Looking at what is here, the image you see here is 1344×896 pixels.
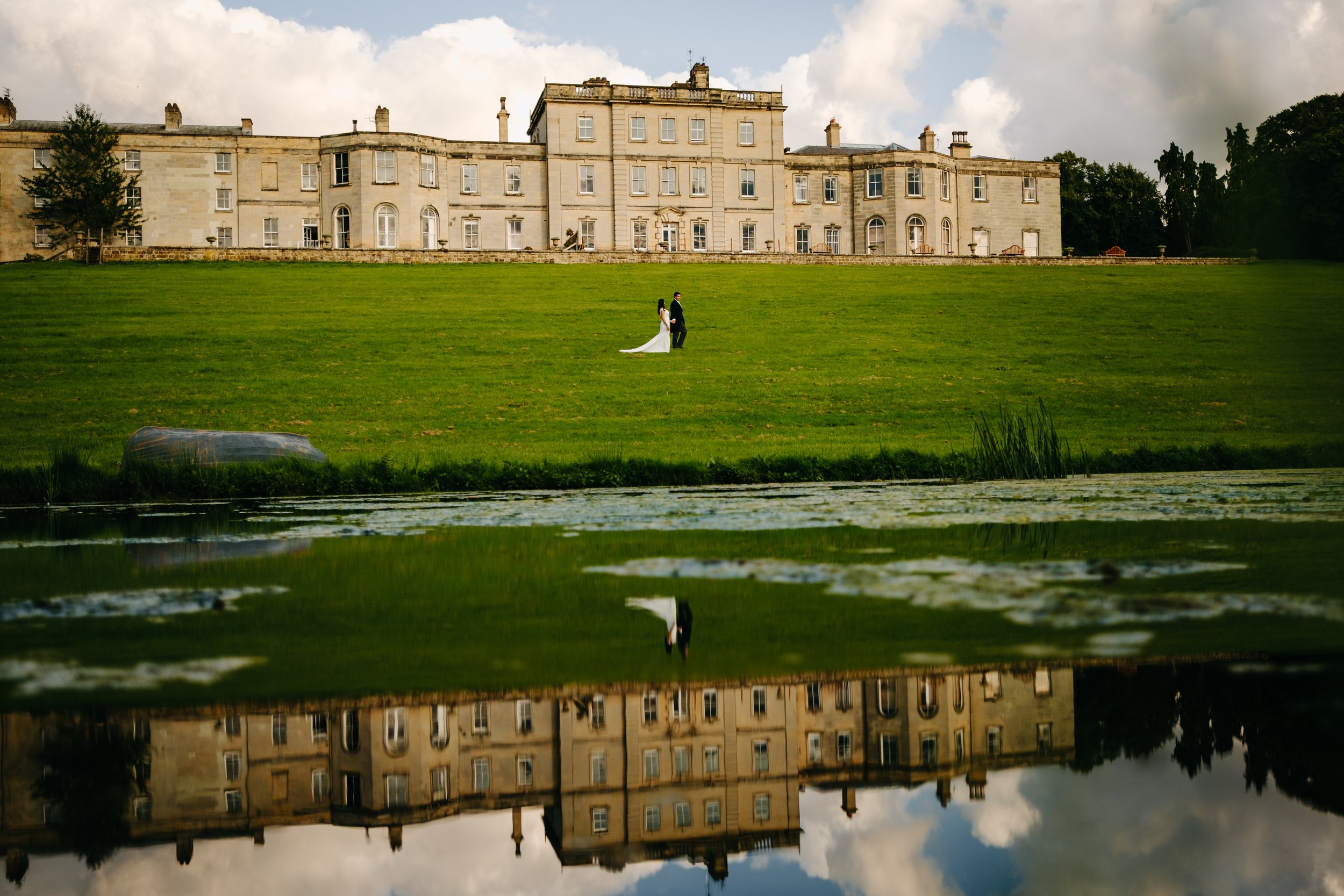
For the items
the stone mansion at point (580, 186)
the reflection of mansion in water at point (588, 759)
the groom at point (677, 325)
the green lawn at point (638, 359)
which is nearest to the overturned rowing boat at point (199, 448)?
the green lawn at point (638, 359)

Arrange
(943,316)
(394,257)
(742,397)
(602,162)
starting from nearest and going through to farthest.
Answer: (742,397) → (943,316) → (394,257) → (602,162)

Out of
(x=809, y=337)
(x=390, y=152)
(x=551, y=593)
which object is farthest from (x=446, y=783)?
(x=390, y=152)

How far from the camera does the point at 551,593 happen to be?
6859 mm

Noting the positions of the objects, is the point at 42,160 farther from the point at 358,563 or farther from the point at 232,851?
the point at 232,851

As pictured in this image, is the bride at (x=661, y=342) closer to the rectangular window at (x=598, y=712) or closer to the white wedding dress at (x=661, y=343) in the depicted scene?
the white wedding dress at (x=661, y=343)

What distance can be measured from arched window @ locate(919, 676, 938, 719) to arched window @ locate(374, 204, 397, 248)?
71864 mm

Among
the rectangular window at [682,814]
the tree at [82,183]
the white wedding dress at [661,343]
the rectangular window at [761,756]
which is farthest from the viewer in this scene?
the tree at [82,183]

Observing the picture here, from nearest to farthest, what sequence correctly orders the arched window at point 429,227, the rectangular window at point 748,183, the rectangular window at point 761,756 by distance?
the rectangular window at point 761,756 < the arched window at point 429,227 < the rectangular window at point 748,183

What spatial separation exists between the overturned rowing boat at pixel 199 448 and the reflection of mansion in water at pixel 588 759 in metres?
14.4

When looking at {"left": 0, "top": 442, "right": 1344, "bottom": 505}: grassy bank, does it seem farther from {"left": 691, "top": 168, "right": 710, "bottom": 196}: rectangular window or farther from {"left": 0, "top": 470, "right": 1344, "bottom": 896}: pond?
{"left": 691, "top": 168, "right": 710, "bottom": 196}: rectangular window

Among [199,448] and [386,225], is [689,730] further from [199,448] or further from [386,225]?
[386,225]

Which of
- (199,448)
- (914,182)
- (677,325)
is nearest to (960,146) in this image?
(914,182)

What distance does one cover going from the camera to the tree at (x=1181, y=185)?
274 feet

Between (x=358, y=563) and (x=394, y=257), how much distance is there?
4956 centimetres
